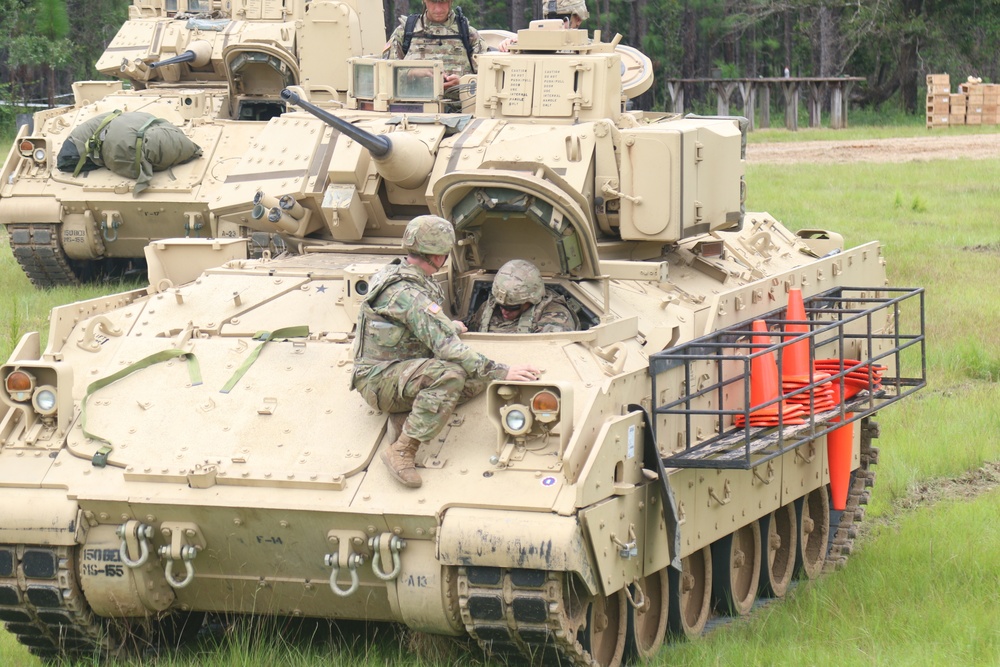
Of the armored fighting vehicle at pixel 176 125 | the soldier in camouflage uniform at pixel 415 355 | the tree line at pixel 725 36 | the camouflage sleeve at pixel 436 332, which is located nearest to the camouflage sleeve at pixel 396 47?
the armored fighting vehicle at pixel 176 125

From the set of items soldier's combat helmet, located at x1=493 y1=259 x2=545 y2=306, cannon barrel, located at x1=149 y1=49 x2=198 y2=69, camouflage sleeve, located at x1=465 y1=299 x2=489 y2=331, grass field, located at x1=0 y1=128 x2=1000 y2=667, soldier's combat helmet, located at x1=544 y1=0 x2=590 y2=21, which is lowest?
grass field, located at x1=0 y1=128 x2=1000 y2=667

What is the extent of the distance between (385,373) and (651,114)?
180 inches

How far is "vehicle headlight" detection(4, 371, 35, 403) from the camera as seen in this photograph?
8.48 meters

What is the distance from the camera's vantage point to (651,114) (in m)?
12.1

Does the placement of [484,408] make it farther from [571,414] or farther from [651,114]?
[651,114]

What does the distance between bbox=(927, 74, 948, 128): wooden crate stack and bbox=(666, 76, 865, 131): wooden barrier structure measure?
73.0 inches

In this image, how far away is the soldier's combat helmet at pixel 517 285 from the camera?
8.81 metres

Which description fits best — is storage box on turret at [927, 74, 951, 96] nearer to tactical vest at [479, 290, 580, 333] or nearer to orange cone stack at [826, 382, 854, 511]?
orange cone stack at [826, 382, 854, 511]

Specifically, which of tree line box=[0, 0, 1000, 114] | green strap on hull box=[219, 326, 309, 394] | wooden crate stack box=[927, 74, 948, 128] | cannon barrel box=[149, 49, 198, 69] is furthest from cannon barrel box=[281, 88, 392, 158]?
tree line box=[0, 0, 1000, 114]

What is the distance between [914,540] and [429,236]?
4483 mm

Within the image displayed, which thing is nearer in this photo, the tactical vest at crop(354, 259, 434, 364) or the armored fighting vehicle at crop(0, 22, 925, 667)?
the armored fighting vehicle at crop(0, 22, 925, 667)

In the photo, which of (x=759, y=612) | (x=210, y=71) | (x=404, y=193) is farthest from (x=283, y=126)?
(x=210, y=71)

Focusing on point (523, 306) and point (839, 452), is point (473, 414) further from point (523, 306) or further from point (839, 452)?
point (839, 452)

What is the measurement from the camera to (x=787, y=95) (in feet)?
139
